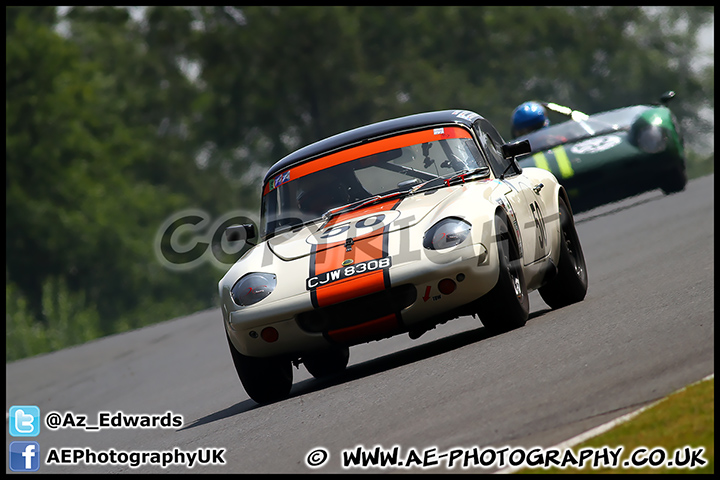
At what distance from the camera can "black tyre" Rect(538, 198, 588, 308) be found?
855 cm

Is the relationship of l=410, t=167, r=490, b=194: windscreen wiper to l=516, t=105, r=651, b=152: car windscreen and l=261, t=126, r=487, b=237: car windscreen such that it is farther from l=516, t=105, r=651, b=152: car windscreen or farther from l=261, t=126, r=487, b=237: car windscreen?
l=516, t=105, r=651, b=152: car windscreen

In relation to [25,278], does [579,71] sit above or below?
above

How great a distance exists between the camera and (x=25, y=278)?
4769 centimetres

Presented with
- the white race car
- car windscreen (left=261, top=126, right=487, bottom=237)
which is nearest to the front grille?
the white race car

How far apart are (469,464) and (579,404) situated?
82 centimetres

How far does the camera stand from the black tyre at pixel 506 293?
712 cm

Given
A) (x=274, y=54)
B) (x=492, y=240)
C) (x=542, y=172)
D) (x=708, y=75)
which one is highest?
(x=708, y=75)

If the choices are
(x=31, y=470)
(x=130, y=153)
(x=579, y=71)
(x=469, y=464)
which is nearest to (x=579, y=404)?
(x=469, y=464)

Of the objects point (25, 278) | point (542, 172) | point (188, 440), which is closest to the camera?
point (188, 440)

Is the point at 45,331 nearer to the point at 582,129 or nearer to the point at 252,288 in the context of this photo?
the point at 582,129

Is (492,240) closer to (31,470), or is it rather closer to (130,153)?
(31,470)

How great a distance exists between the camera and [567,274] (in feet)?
28.2

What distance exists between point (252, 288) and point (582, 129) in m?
9.96

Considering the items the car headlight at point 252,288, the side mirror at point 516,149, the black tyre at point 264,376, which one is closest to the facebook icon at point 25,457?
the black tyre at point 264,376
